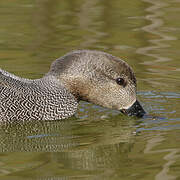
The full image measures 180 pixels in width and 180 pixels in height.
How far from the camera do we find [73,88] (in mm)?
7387

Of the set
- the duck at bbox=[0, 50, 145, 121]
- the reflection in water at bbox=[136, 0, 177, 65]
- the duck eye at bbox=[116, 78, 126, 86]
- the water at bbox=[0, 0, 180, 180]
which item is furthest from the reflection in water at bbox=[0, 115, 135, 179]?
the reflection in water at bbox=[136, 0, 177, 65]

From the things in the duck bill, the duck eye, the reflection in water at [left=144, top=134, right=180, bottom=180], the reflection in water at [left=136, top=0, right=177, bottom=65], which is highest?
the duck eye

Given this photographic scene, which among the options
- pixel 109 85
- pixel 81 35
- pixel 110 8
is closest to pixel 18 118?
pixel 109 85

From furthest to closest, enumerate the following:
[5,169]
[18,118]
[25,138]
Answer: [18,118] → [25,138] → [5,169]

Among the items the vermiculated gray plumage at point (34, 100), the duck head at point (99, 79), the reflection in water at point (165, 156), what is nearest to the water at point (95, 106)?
the reflection in water at point (165, 156)

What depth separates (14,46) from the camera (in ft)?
36.1

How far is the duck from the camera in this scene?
7191mm

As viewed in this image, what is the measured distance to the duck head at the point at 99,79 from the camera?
23.9ft

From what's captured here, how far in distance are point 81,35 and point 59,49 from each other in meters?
1.07

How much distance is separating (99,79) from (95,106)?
2.50 ft

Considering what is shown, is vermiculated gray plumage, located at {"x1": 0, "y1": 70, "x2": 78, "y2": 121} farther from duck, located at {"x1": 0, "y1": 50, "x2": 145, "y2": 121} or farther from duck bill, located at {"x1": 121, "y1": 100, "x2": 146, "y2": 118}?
duck bill, located at {"x1": 121, "y1": 100, "x2": 146, "y2": 118}

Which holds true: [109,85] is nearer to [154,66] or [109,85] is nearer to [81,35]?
[154,66]

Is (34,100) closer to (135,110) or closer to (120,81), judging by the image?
(120,81)

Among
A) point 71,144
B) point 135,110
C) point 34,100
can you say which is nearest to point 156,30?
point 135,110
